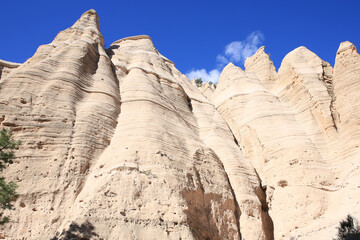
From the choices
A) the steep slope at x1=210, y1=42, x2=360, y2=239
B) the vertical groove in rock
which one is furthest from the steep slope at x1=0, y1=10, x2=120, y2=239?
the steep slope at x1=210, y1=42, x2=360, y2=239

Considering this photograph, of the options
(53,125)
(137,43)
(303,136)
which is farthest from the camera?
(137,43)

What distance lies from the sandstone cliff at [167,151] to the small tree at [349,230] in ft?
2.14

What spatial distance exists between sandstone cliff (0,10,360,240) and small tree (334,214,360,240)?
2.14ft

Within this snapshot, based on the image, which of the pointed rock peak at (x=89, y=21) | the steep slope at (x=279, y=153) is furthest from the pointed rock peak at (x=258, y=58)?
the pointed rock peak at (x=89, y=21)

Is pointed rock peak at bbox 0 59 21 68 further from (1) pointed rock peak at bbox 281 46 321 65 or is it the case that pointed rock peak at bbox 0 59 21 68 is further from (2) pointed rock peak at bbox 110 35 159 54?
(1) pointed rock peak at bbox 281 46 321 65

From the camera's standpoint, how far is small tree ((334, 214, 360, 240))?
30.0 ft

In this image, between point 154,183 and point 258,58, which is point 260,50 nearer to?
point 258,58

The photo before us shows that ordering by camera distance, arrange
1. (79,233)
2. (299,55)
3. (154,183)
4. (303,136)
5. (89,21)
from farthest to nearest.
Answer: (89,21)
(299,55)
(303,136)
(154,183)
(79,233)

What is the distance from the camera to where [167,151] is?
1277cm

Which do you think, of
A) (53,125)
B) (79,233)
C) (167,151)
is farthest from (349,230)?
(53,125)

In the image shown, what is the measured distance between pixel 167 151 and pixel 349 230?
24.0 feet

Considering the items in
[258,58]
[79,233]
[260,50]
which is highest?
[260,50]

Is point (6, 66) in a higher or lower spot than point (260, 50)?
lower

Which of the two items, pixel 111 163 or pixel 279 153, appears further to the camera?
pixel 279 153
